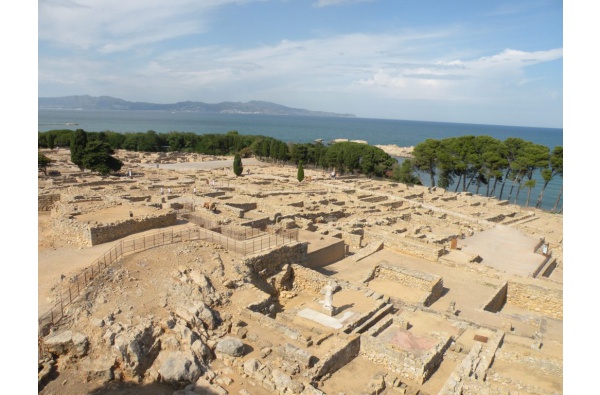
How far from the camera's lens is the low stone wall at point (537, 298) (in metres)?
17.2

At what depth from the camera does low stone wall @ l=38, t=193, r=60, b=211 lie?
24.1m

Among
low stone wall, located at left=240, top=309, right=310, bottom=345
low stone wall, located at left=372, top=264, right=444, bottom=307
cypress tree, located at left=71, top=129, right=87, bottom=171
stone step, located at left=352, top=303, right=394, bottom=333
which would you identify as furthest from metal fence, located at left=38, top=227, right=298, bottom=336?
cypress tree, located at left=71, top=129, right=87, bottom=171

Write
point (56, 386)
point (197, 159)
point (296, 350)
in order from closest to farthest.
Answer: point (56, 386)
point (296, 350)
point (197, 159)

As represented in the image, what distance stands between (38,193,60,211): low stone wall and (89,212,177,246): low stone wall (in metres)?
9.90

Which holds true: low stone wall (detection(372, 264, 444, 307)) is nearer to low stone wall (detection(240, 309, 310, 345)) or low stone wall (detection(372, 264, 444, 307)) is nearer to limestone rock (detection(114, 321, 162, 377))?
low stone wall (detection(240, 309, 310, 345))

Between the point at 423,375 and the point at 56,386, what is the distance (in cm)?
901

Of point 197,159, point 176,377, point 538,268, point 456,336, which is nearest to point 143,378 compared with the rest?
point 176,377

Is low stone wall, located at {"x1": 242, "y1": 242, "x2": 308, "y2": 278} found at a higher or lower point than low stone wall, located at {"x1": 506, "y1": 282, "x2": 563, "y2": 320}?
higher

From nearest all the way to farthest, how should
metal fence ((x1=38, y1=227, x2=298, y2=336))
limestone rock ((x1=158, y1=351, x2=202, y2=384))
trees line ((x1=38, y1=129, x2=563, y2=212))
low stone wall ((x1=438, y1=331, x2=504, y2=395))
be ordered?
limestone rock ((x1=158, y1=351, x2=202, y2=384)) < low stone wall ((x1=438, y1=331, x2=504, y2=395)) < metal fence ((x1=38, y1=227, x2=298, y2=336)) < trees line ((x1=38, y1=129, x2=563, y2=212))

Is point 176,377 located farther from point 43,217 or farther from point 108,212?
point 43,217

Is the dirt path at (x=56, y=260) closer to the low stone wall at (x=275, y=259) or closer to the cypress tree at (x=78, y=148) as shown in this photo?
the low stone wall at (x=275, y=259)

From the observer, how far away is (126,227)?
17.6 m

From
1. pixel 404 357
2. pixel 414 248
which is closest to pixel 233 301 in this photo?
pixel 404 357

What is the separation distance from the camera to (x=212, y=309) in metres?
12.4
